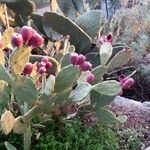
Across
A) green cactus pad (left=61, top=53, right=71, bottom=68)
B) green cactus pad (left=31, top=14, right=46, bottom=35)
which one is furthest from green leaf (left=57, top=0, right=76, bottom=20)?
green cactus pad (left=61, top=53, right=71, bottom=68)

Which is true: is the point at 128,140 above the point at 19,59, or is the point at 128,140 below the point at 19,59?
below

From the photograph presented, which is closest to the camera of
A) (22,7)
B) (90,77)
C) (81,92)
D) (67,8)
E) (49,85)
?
(49,85)

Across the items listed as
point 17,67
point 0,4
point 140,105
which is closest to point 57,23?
point 0,4

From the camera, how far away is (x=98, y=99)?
3062 millimetres

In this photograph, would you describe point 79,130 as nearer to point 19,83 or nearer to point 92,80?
point 92,80

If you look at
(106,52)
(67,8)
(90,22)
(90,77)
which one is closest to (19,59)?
(90,77)

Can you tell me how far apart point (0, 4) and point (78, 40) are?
2.22ft

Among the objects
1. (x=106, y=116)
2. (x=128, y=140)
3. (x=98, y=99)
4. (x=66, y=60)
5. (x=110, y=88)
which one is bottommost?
(x=128, y=140)

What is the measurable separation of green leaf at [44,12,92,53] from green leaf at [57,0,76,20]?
0.46 metres

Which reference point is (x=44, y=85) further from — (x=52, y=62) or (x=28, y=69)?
(x=52, y=62)

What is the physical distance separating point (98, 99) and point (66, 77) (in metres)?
0.34

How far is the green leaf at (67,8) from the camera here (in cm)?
402

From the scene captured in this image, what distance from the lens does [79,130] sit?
3.31 meters

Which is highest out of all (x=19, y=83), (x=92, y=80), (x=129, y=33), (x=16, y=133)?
(x=19, y=83)
